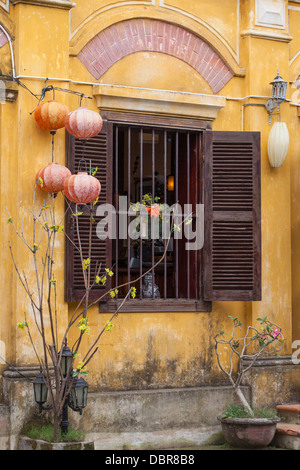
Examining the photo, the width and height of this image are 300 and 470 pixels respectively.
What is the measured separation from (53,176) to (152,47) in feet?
7.26

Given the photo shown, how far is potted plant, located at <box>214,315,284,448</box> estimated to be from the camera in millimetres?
8602

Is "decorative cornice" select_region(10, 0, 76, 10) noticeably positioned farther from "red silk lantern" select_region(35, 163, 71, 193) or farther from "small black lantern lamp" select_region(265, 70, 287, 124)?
"small black lantern lamp" select_region(265, 70, 287, 124)

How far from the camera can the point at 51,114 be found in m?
8.16

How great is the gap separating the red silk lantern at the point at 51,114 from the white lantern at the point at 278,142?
265 centimetres

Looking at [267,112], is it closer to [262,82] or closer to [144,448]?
[262,82]

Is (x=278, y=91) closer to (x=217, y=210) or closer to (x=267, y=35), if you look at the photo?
(x=267, y=35)

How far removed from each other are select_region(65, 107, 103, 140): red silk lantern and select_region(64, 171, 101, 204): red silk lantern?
16.7 inches
